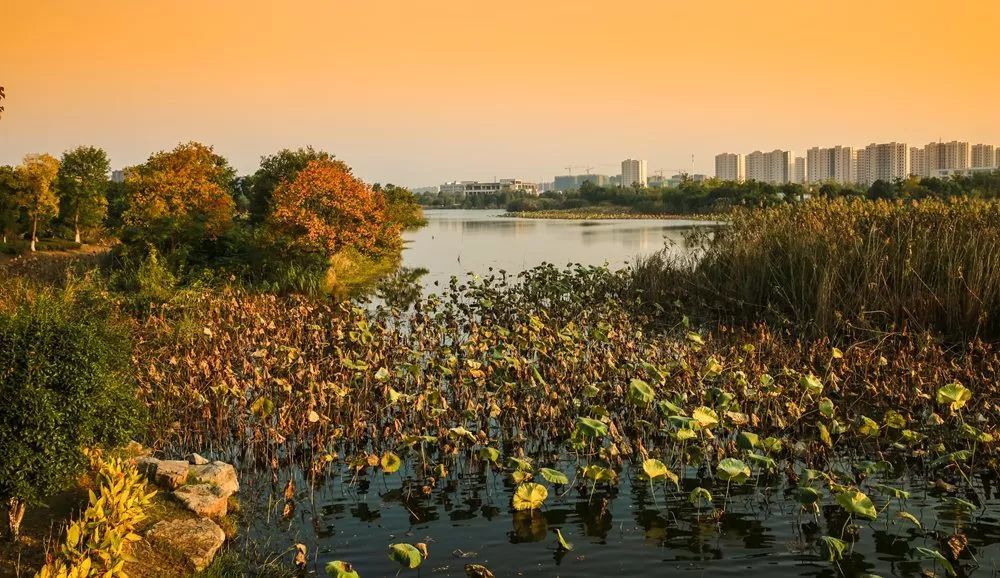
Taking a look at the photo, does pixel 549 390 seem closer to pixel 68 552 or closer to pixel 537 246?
pixel 68 552

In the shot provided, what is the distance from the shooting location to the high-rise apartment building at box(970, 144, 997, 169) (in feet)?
409

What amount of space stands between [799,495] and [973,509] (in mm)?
1668

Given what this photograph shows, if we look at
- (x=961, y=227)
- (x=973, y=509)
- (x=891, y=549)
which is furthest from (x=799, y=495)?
(x=961, y=227)

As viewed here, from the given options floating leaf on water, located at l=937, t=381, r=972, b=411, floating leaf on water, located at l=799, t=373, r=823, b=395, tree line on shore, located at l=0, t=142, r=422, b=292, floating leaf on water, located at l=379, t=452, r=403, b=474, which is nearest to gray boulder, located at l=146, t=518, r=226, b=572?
floating leaf on water, located at l=379, t=452, r=403, b=474

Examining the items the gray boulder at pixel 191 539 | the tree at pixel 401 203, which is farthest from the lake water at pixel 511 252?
the gray boulder at pixel 191 539

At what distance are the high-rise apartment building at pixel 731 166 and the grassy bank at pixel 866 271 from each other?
181 m

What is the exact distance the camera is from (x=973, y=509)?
6211 millimetres

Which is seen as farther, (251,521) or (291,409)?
(291,409)

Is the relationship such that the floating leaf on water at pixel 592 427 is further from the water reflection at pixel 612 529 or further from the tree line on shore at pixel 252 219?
the tree line on shore at pixel 252 219

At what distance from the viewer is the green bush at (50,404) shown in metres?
4.87

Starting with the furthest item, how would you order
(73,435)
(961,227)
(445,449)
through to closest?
(961,227) < (445,449) < (73,435)

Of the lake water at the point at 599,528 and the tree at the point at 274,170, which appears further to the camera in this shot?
the tree at the point at 274,170

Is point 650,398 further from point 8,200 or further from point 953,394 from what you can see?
point 8,200

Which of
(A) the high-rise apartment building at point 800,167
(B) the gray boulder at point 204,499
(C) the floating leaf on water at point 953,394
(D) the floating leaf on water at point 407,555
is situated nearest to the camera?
(D) the floating leaf on water at point 407,555
